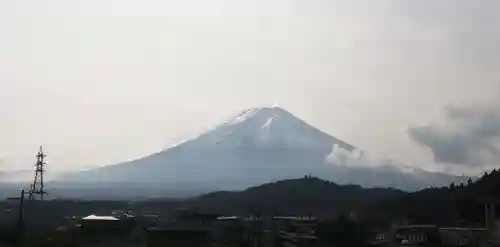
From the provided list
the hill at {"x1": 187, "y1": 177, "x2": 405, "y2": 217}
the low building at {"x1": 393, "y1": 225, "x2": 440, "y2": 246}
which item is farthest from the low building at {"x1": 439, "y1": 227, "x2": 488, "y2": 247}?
the hill at {"x1": 187, "y1": 177, "x2": 405, "y2": 217}

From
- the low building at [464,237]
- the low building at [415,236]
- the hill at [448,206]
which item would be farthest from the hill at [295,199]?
the low building at [464,237]

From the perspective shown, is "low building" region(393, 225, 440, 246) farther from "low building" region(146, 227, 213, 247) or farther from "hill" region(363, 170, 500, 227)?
"low building" region(146, 227, 213, 247)

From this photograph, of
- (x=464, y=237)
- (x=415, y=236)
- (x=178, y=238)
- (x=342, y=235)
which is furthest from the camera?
(x=415, y=236)

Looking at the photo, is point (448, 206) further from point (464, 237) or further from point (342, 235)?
point (342, 235)

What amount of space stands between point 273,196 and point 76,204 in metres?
8.37

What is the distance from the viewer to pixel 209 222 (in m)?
20.1

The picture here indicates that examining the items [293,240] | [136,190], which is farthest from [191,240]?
[136,190]


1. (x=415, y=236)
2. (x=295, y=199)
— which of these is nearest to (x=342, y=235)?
(x=415, y=236)

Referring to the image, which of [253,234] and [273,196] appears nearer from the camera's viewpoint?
[253,234]

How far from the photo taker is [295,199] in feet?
109

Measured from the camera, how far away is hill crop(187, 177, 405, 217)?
29.9 meters

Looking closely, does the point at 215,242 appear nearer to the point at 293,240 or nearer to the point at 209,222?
the point at 293,240

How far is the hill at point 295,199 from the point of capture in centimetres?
2992

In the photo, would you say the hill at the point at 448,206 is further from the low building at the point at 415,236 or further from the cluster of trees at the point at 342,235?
the cluster of trees at the point at 342,235
